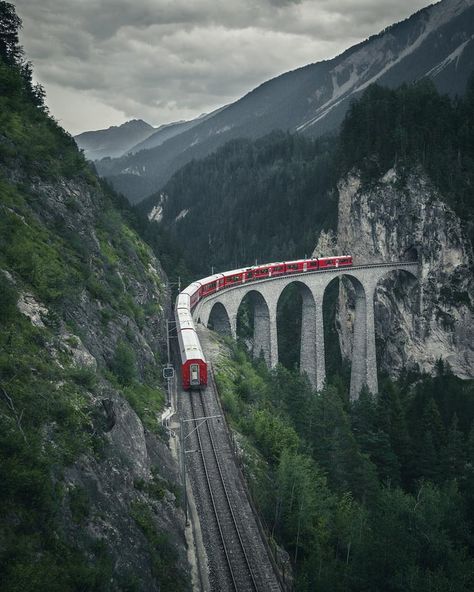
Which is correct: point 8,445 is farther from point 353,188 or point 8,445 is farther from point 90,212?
point 353,188

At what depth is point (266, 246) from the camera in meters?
144

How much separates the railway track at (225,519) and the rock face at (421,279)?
57492 millimetres

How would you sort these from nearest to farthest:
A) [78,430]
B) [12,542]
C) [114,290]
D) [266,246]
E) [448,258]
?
[12,542] → [78,430] → [114,290] → [448,258] → [266,246]

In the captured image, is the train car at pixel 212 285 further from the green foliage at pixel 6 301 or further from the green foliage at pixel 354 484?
the green foliage at pixel 6 301

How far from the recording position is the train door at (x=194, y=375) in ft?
121

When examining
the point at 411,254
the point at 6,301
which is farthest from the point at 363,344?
the point at 6,301

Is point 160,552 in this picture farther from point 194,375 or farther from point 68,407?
point 194,375

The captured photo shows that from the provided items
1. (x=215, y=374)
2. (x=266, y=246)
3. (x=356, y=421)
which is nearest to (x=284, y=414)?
(x=215, y=374)

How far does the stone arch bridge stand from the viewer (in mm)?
59656

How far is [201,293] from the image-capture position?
186ft

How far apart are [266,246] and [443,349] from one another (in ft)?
239

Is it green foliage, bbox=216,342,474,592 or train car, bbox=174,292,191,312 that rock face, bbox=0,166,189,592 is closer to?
green foliage, bbox=216,342,474,592

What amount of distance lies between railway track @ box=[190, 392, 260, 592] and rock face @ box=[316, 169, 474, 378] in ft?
189

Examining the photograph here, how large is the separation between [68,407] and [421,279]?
71.6 metres
